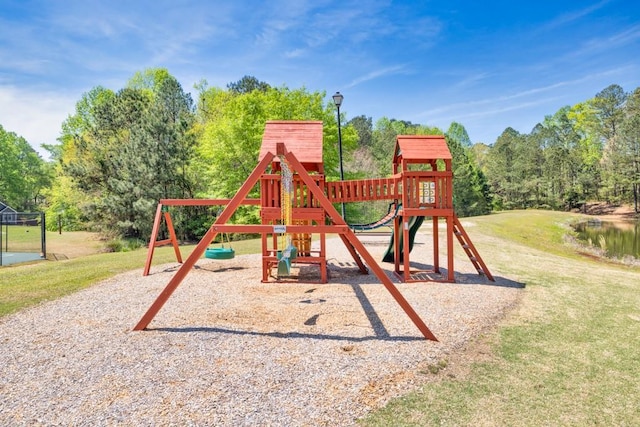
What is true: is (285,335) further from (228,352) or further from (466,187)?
(466,187)

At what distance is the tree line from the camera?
25891 mm


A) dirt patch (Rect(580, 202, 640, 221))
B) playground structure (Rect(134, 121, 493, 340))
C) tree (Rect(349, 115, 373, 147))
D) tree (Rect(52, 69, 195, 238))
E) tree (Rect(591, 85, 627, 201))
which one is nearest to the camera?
playground structure (Rect(134, 121, 493, 340))

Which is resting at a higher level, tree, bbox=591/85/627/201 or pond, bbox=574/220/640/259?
tree, bbox=591/85/627/201

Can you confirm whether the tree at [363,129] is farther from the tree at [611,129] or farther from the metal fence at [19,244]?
the metal fence at [19,244]

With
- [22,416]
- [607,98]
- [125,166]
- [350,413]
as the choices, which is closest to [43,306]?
[22,416]

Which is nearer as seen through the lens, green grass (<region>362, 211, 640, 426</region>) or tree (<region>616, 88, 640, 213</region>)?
green grass (<region>362, 211, 640, 426</region>)

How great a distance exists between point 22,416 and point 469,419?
4.73 meters

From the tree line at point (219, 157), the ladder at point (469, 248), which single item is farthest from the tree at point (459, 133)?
the ladder at point (469, 248)

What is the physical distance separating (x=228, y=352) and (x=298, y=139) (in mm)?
6669

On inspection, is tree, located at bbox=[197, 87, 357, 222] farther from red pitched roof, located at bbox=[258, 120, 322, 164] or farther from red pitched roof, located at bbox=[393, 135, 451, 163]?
red pitched roof, located at bbox=[393, 135, 451, 163]

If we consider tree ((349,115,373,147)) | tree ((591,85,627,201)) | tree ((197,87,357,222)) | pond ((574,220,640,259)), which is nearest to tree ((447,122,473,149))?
tree ((349,115,373,147))

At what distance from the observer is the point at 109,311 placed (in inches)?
286

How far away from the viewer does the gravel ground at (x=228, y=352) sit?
3.97 metres

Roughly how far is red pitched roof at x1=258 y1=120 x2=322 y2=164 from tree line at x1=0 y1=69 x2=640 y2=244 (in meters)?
14.8
